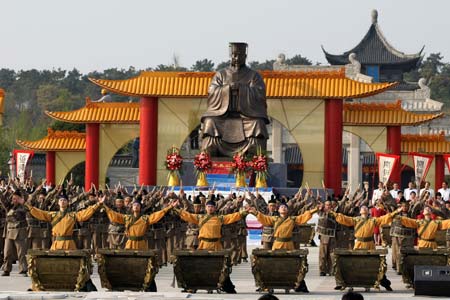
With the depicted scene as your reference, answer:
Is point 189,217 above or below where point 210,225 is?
above

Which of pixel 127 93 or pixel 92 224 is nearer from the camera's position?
pixel 92 224

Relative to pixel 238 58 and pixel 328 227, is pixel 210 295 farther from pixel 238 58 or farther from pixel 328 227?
pixel 238 58

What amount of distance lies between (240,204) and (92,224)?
3178 mm

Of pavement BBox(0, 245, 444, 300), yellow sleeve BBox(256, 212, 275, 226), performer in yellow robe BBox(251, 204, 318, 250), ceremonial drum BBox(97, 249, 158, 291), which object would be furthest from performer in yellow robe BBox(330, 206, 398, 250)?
ceremonial drum BBox(97, 249, 158, 291)

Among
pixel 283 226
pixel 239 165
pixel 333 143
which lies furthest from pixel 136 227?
pixel 333 143

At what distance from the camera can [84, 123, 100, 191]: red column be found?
4350 cm

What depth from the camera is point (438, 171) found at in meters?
44.5

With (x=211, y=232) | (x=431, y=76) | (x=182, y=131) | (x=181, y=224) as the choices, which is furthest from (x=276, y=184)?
(x=431, y=76)

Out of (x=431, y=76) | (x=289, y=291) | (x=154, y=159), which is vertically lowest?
(x=289, y=291)

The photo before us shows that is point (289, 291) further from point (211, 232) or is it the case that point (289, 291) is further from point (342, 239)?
point (342, 239)

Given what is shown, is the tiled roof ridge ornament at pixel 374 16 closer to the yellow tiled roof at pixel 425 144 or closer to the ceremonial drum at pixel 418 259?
the yellow tiled roof at pixel 425 144

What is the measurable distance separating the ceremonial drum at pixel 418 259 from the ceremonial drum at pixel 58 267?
4725 mm

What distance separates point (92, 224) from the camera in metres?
26.1

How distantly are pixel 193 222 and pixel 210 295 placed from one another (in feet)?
7.06
